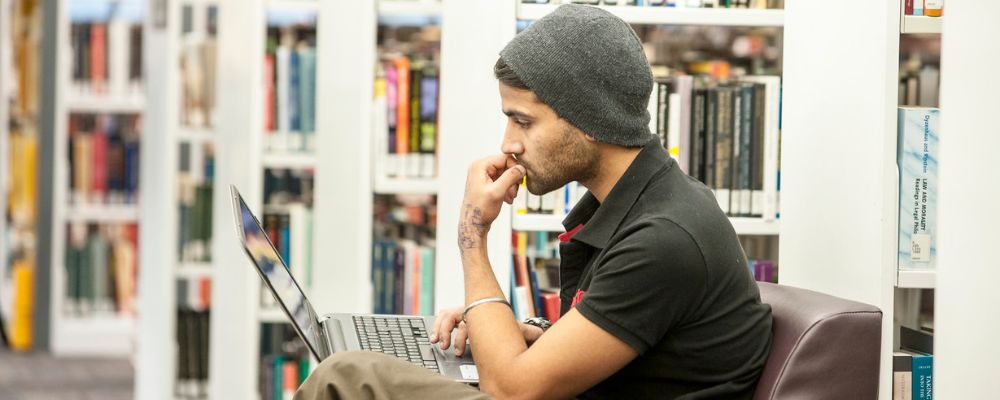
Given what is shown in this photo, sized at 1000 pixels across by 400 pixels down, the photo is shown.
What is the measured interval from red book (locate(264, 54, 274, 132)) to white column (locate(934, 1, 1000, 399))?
2.96 m

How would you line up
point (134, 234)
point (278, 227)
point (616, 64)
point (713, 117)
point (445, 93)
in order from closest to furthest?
1. point (616, 64)
2. point (713, 117)
3. point (445, 93)
4. point (278, 227)
5. point (134, 234)

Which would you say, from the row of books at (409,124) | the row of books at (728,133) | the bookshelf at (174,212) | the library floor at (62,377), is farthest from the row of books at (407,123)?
the library floor at (62,377)

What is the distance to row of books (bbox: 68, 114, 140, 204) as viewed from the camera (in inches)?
279

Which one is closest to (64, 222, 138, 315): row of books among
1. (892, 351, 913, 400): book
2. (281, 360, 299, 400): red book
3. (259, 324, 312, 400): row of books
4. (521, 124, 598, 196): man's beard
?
(259, 324, 312, 400): row of books

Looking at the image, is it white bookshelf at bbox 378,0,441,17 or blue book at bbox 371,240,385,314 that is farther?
blue book at bbox 371,240,385,314

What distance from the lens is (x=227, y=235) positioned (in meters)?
4.38

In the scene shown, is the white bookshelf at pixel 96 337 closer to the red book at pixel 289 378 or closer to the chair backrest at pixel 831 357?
the red book at pixel 289 378

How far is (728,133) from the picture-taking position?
2.64m

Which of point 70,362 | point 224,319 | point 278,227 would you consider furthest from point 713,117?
point 70,362

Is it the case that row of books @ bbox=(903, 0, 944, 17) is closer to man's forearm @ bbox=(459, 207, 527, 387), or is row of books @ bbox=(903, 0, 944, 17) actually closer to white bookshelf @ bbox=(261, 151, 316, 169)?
man's forearm @ bbox=(459, 207, 527, 387)

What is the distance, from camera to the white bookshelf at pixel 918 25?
202cm

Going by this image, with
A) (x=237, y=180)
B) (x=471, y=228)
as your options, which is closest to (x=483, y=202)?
(x=471, y=228)

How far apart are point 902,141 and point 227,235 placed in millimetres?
2879

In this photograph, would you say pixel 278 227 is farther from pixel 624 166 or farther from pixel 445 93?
pixel 624 166
